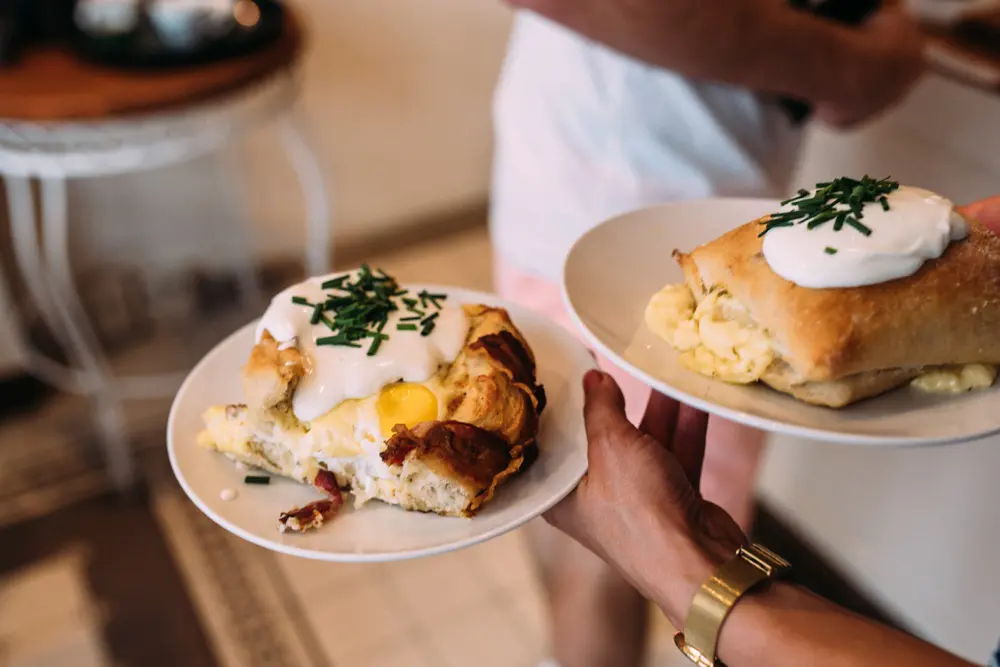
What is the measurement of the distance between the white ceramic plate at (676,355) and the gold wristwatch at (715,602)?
0.16m

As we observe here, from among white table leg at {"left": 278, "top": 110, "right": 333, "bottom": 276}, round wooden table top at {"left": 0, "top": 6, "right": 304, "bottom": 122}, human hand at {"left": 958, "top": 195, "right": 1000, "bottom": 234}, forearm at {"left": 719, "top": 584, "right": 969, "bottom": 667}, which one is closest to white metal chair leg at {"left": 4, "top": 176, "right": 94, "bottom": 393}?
round wooden table top at {"left": 0, "top": 6, "right": 304, "bottom": 122}

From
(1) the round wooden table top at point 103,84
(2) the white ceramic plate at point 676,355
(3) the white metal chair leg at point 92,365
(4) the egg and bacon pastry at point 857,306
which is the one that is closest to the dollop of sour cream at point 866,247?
(4) the egg and bacon pastry at point 857,306

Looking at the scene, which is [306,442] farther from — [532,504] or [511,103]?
[511,103]

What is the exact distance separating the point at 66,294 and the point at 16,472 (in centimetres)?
45

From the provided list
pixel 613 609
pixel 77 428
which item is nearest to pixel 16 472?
pixel 77 428

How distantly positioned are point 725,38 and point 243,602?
1419 mm

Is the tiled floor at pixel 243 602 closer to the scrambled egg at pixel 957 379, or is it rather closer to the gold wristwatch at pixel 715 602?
the gold wristwatch at pixel 715 602

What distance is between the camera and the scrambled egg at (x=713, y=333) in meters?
0.69

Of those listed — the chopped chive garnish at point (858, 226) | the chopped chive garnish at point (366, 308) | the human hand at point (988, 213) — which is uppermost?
the chopped chive garnish at point (858, 226)

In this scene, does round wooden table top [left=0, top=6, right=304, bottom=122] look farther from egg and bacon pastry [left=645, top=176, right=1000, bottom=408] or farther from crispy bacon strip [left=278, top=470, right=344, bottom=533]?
egg and bacon pastry [left=645, top=176, right=1000, bottom=408]

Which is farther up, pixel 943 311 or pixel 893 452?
pixel 943 311

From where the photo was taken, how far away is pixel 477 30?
107 inches

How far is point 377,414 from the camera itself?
0.70 m

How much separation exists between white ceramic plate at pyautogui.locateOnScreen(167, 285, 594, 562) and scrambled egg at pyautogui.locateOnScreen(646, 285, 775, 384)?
0.11 m
